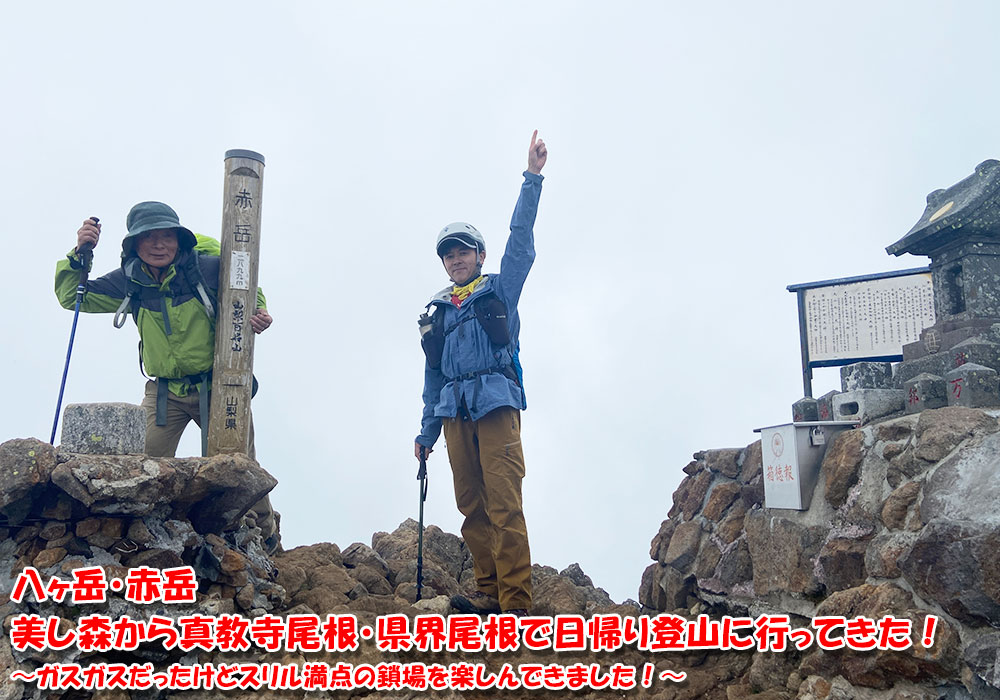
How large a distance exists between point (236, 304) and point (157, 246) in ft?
2.82

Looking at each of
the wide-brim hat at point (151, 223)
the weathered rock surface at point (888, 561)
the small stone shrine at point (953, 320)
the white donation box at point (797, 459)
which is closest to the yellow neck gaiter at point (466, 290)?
the wide-brim hat at point (151, 223)

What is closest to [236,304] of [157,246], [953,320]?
[157,246]

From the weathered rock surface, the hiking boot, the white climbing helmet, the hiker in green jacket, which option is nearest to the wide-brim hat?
the hiker in green jacket

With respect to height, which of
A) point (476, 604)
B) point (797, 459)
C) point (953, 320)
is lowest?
point (476, 604)

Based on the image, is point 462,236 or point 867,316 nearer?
point 462,236

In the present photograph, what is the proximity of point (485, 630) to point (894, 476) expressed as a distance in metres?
3.38

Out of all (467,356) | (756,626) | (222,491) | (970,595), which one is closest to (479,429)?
(467,356)

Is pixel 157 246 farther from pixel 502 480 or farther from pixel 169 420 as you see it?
pixel 502 480

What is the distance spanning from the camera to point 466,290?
7.48m

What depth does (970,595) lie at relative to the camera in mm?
4801

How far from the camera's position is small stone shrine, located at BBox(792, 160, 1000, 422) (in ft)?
21.3

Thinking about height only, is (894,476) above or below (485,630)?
above

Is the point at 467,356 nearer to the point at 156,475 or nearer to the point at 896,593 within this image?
the point at 156,475

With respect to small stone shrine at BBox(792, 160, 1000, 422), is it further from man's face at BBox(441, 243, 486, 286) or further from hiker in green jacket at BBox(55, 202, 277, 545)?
hiker in green jacket at BBox(55, 202, 277, 545)
